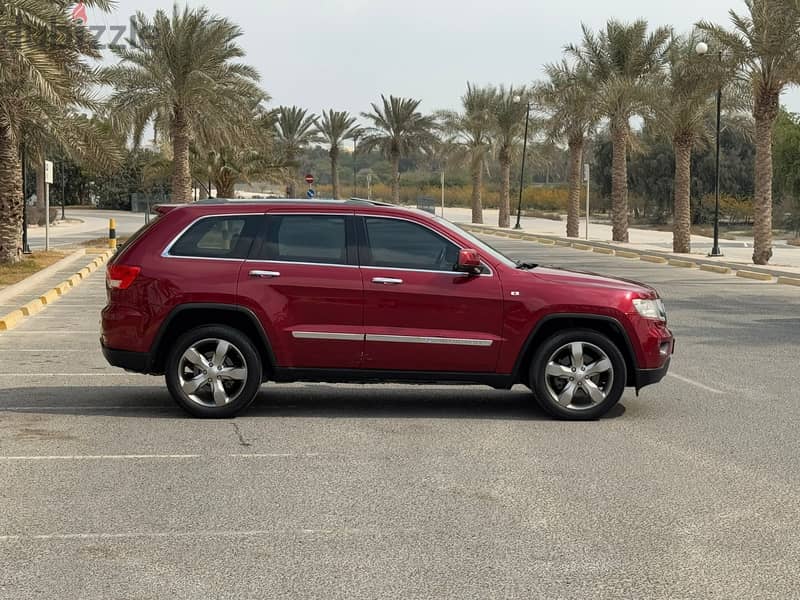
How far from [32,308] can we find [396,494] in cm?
1368

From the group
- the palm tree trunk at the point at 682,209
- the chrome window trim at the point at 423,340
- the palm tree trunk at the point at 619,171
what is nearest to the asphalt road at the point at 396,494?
the chrome window trim at the point at 423,340

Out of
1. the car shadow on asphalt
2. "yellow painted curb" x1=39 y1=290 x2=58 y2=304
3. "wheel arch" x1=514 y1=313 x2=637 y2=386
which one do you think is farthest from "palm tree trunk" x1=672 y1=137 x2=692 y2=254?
"wheel arch" x1=514 y1=313 x2=637 y2=386

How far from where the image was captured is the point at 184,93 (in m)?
39.7

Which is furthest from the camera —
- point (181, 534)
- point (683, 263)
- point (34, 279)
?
point (683, 263)

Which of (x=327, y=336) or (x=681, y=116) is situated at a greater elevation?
(x=681, y=116)

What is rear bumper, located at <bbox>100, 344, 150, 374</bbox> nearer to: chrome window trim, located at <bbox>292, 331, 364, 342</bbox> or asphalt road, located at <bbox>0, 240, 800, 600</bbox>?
asphalt road, located at <bbox>0, 240, 800, 600</bbox>

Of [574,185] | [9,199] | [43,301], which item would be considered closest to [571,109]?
[574,185]

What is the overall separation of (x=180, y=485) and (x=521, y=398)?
4.43 meters

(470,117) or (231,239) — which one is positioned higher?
(470,117)

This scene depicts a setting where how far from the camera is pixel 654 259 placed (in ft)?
125

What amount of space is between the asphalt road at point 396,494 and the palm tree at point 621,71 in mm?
36875

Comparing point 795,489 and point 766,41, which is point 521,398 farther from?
point 766,41

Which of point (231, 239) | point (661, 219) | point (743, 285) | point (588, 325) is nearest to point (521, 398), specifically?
point (588, 325)

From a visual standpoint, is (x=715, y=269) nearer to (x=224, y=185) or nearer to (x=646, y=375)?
(x=646, y=375)
